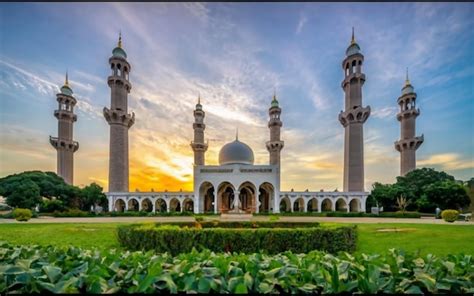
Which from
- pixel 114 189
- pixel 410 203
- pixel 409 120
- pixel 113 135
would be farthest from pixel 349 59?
pixel 114 189

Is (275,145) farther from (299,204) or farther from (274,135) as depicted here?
(299,204)

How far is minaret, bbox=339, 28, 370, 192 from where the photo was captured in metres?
41.0

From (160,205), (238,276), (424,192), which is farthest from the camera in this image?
(160,205)

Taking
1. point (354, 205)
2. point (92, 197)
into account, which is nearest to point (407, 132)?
point (354, 205)

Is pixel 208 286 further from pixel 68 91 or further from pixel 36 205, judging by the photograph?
pixel 68 91

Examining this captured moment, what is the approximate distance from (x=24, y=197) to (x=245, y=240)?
3409 cm

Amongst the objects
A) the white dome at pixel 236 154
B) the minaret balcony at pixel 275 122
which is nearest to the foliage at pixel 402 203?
the white dome at pixel 236 154

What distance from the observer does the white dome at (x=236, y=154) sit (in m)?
41.5

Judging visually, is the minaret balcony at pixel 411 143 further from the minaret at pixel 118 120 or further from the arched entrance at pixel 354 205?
the minaret at pixel 118 120

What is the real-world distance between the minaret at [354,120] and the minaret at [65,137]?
156 feet

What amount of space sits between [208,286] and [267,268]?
73cm

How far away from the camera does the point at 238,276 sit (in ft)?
7.09

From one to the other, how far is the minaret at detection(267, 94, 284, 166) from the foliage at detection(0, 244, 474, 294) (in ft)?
158

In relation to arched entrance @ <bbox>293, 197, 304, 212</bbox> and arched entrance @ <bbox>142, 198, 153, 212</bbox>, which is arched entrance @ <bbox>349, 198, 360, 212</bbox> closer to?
arched entrance @ <bbox>293, 197, 304, 212</bbox>
